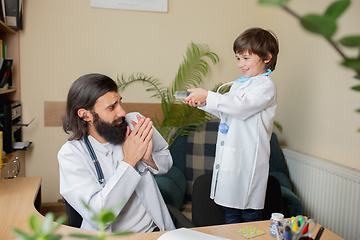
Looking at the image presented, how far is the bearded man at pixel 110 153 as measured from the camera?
1.32 metres

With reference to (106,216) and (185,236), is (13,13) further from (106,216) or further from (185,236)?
(106,216)

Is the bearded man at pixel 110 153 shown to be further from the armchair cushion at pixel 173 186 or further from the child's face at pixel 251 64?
the child's face at pixel 251 64

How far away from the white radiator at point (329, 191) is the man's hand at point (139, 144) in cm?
126

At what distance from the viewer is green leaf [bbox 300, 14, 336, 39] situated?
21 centimetres

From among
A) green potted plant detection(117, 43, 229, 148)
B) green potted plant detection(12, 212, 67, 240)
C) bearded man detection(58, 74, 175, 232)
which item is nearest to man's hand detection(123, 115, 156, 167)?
bearded man detection(58, 74, 175, 232)

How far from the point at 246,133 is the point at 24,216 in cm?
115

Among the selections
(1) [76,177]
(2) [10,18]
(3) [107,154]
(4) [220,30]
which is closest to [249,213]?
(3) [107,154]

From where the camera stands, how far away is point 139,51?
2.85 m

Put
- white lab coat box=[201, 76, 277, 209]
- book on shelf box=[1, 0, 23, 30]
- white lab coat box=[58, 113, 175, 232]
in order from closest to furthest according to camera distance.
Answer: white lab coat box=[58, 113, 175, 232], white lab coat box=[201, 76, 277, 209], book on shelf box=[1, 0, 23, 30]

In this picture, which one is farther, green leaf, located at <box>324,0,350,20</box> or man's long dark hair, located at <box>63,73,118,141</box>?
man's long dark hair, located at <box>63,73,118,141</box>

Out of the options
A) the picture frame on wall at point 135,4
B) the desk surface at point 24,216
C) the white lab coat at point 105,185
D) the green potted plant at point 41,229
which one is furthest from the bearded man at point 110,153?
the picture frame on wall at point 135,4

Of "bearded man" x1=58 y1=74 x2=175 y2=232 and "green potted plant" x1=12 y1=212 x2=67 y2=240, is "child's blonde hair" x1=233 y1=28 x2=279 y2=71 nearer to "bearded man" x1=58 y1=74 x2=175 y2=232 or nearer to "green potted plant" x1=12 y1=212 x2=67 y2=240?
"bearded man" x1=58 y1=74 x2=175 y2=232

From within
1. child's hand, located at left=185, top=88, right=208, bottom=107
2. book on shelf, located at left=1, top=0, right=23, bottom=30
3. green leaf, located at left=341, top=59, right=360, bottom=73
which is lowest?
child's hand, located at left=185, top=88, right=208, bottom=107

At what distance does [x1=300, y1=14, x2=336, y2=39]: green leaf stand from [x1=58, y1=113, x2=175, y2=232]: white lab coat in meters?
1.06
